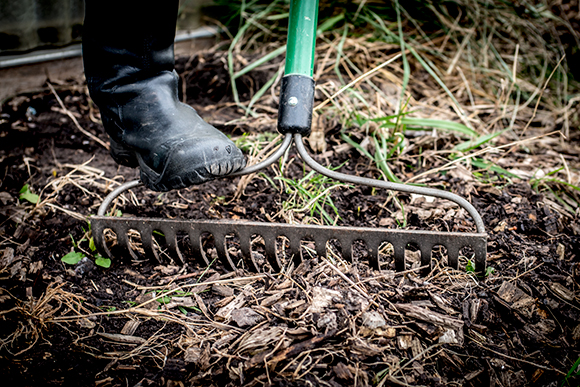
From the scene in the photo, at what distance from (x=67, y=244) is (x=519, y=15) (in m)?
2.90

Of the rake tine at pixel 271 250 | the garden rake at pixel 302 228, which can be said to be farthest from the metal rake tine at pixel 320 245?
the rake tine at pixel 271 250

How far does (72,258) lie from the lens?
1.40m

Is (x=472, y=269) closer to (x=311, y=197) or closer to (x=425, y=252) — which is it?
(x=425, y=252)

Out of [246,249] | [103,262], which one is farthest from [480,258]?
[103,262]

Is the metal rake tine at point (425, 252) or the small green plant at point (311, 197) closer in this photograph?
the metal rake tine at point (425, 252)

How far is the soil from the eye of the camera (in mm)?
1062

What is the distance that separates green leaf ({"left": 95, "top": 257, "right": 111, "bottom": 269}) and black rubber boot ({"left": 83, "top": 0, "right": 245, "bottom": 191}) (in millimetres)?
312

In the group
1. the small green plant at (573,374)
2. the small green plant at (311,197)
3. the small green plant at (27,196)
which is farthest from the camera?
the small green plant at (27,196)

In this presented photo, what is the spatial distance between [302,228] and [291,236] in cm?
4

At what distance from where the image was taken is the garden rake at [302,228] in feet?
4.13

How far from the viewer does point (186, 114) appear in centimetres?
138

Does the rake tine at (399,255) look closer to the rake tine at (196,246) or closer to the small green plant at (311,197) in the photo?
the small green plant at (311,197)

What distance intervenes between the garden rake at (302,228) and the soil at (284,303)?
0.07 meters

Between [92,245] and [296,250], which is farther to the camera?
[92,245]
